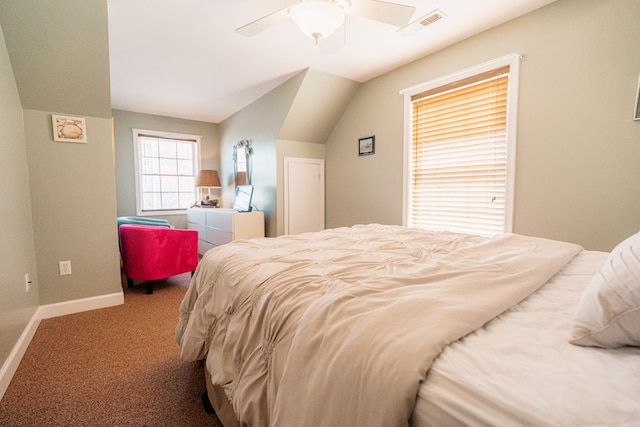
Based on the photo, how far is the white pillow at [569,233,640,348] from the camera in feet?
1.85

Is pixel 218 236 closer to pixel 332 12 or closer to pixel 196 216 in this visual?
pixel 196 216

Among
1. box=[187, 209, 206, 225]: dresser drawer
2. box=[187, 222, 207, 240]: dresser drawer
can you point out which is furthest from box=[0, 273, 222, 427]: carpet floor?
box=[187, 209, 206, 225]: dresser drawer

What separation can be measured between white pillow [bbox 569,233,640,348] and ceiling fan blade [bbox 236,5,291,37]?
199 cm

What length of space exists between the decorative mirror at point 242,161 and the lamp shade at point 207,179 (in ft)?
1.32

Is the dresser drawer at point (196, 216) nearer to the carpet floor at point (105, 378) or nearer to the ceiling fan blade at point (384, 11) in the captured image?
the carpet floor at point (105, 378)

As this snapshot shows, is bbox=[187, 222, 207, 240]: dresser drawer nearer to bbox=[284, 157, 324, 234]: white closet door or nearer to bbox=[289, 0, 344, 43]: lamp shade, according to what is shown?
bbox=[284, 157, 324, 234]: white closet door

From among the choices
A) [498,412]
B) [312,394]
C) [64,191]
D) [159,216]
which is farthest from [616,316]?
[159,216]

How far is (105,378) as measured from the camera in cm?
161

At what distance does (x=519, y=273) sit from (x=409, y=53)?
2.78 meters

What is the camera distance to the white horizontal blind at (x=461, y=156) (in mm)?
2578

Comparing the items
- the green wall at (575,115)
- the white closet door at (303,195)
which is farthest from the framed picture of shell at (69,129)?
the green wall at (575,115)

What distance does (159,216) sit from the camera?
5195 millimetres

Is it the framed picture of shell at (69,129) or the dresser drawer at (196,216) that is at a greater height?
the framed picture of shell at (69,129)

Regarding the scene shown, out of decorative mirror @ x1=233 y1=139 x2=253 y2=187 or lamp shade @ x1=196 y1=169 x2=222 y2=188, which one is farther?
lamp shade @ x1=196 y1=169 x2=222 y2=188
